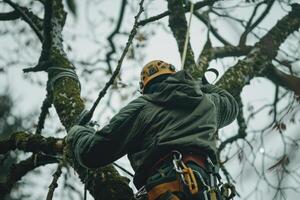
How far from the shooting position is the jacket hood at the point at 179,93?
10.0 ft

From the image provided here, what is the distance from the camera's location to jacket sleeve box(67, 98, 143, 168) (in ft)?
9.93

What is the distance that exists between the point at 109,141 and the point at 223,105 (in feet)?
3.52

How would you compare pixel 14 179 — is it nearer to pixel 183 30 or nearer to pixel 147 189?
pixel 147 189

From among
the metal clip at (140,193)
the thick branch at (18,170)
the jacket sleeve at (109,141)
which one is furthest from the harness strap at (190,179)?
the thick branch at (18,170)

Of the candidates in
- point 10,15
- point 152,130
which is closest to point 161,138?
point 152,130

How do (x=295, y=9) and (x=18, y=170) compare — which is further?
(x=295, y=9)

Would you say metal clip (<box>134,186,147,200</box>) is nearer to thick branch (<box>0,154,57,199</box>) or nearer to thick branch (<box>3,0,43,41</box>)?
thick branch (<box>0,154,57,199</box>)

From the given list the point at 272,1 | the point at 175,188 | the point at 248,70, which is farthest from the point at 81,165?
the point at 272,1

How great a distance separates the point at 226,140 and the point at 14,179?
2.91 meters

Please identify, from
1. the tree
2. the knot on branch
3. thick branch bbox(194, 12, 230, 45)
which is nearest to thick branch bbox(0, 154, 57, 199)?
the tree

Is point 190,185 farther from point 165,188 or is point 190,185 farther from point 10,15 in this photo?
point 10,15

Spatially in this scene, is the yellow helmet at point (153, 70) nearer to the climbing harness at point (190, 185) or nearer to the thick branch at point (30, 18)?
the climbing harness at point (190, 185)

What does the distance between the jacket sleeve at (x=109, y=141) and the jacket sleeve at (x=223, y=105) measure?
0.75 meters

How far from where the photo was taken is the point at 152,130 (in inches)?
121
